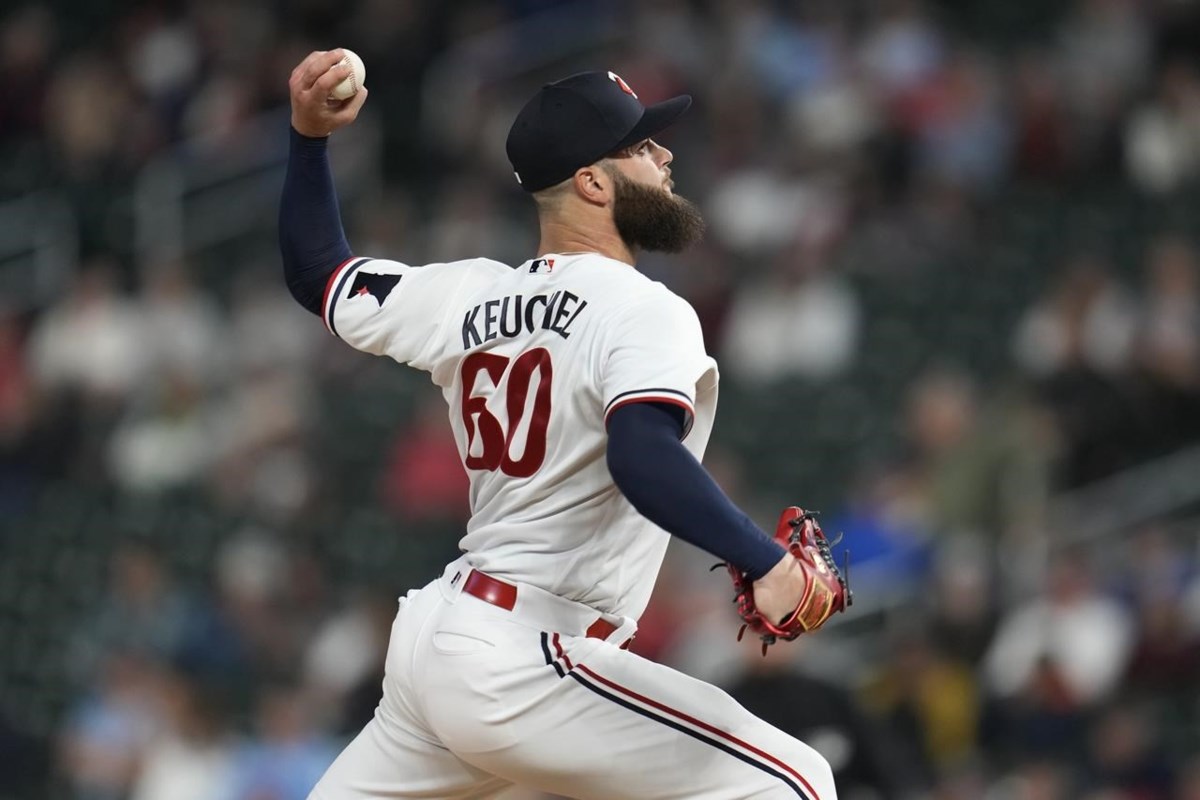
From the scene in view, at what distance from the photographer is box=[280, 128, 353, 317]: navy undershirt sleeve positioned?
14.2 feet

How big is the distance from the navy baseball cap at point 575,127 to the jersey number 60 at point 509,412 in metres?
0.39

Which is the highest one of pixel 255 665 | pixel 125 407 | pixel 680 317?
pixel 680 317

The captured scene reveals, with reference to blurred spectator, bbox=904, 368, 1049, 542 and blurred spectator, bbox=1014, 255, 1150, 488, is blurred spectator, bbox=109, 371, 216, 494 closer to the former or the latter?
blurred spectator, bbox=904, 368, 1049, 542

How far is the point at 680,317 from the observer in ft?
12.3

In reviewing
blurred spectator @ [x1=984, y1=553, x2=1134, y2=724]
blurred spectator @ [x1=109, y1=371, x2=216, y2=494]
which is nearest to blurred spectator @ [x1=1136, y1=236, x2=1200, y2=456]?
blurred spectator @ [x1=984, y1=553, x2=1134, y2=724]

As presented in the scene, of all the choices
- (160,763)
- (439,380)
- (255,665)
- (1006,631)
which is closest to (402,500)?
(255,665)

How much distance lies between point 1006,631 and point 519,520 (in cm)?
542

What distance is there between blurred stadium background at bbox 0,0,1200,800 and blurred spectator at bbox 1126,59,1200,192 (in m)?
0.02

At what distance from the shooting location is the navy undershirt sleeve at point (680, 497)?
3.46 meters

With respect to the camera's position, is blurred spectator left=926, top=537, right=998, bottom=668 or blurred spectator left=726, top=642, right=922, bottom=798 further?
blurred spectator left=926, top=537, right=998, bottom=668

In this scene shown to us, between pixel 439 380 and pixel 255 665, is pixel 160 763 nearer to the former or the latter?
pixel 255 665

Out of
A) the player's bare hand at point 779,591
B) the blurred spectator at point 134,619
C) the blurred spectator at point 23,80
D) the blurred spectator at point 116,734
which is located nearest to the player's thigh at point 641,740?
the player's bare hand at point 779,591

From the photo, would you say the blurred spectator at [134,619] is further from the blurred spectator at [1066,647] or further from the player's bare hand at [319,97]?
the player's bare hand at [319,97]

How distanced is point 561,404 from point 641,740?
0.64 meters
